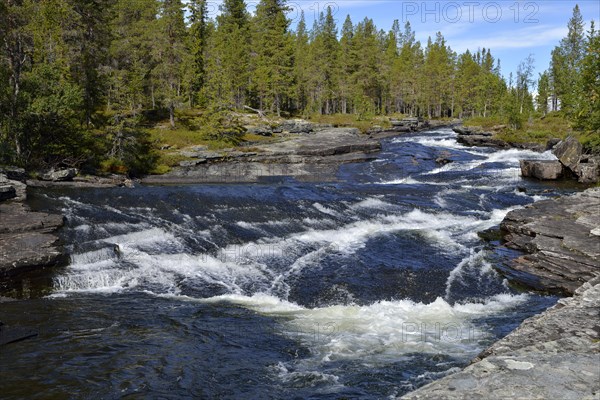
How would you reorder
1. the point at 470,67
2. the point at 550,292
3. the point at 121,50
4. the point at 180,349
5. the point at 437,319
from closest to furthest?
the point at 180,349 < the point at 437,319 < the point at 550,292 < the point at 121,50 < the point at 470,67

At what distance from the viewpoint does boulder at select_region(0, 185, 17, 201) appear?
2297 cm

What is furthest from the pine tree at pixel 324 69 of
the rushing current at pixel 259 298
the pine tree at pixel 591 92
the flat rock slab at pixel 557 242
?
the flat rock slab at pixel 557 242

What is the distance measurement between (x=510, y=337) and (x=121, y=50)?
57.9m

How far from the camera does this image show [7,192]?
23219 mm

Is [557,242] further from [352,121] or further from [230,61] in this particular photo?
[352,121]

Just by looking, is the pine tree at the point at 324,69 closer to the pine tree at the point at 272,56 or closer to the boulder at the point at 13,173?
the pine tree at the point at 272,56

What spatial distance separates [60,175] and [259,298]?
22.2 m

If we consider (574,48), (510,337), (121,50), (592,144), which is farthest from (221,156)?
(574,48)

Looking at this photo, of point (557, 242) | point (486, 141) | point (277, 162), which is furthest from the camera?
point (486, 141)

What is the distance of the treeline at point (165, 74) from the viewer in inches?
1350

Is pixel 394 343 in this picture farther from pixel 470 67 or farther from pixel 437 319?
pixel 470 67

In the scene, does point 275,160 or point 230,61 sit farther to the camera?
point 230,61

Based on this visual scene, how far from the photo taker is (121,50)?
55.7 m

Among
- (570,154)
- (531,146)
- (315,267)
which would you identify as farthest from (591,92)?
(315,267)
